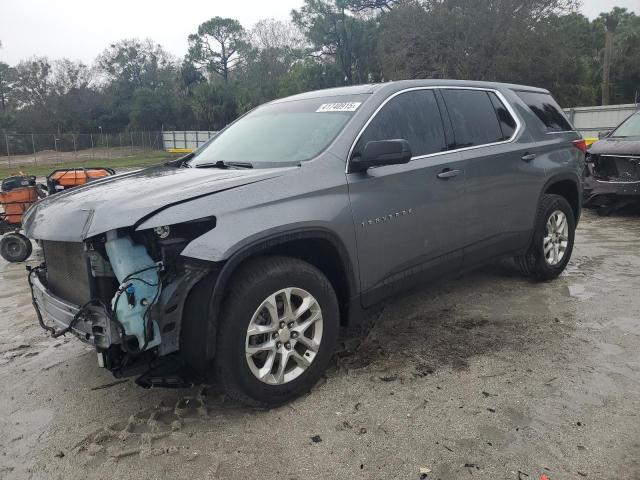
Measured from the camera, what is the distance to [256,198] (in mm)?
2975

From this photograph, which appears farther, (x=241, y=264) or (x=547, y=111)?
(x=547, y=111)

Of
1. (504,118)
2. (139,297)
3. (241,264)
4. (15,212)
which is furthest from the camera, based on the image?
(15,212)

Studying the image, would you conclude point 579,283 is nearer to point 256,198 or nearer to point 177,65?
point 256,198

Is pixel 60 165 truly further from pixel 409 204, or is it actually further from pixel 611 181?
pixel 409 204

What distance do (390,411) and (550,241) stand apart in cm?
300

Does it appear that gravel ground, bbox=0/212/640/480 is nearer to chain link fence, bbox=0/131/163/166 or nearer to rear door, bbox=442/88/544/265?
rear door, bbox=442/88/544/265

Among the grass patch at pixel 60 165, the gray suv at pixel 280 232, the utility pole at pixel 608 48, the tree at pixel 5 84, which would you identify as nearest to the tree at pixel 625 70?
the utility pole at pixel 608 48

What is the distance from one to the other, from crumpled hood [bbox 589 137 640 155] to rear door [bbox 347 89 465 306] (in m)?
5.80

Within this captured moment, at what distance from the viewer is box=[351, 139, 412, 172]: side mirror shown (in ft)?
10.8

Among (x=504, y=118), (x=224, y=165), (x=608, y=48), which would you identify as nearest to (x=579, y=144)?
(x=504, y=118)

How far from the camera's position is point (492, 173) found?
4352mm

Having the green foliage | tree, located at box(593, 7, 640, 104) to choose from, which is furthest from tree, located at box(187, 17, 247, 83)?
tree, located at box(593, 7, 640, 104)

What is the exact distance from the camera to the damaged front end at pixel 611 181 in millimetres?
8383

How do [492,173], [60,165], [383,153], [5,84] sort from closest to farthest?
[383,153]
[492,173]
[60,165]
[5,84]
